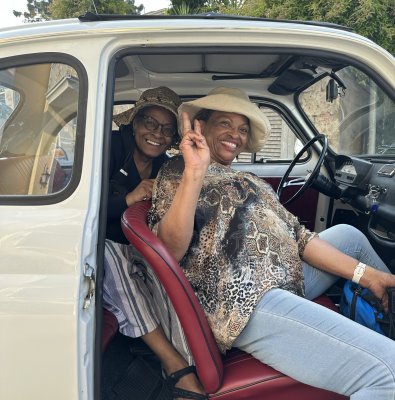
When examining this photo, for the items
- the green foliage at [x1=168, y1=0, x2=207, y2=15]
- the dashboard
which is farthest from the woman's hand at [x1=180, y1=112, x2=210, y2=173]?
the green foliage at [x1=168, y1=0, x2=207, y2=15]

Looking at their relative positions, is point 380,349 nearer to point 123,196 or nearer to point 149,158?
point 123,196

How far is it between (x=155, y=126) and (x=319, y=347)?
1.41m

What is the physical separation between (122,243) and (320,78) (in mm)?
1641

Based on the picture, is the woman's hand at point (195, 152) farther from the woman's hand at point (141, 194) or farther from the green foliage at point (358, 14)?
the green foliage at point (358, 14)

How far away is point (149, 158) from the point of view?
2.42 metres

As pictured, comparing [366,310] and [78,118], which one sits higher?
[78,118]

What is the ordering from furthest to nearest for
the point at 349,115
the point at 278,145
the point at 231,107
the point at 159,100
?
the point at 278,145 < the point at 349,115 < the point at 159,100 < the point at 231,107

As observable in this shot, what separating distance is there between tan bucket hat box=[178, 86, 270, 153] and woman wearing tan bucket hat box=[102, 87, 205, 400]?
0.94ft

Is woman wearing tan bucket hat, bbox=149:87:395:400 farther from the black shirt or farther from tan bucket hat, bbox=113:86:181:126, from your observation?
the black shirt

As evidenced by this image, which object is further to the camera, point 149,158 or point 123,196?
point 149,158

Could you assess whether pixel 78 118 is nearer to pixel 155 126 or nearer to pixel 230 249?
pixel 230 249

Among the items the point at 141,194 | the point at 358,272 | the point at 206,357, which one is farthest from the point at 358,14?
the point at 206,357

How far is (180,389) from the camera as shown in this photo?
1.57 meters

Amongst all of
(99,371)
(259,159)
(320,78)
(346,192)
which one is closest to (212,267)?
(99,371)
